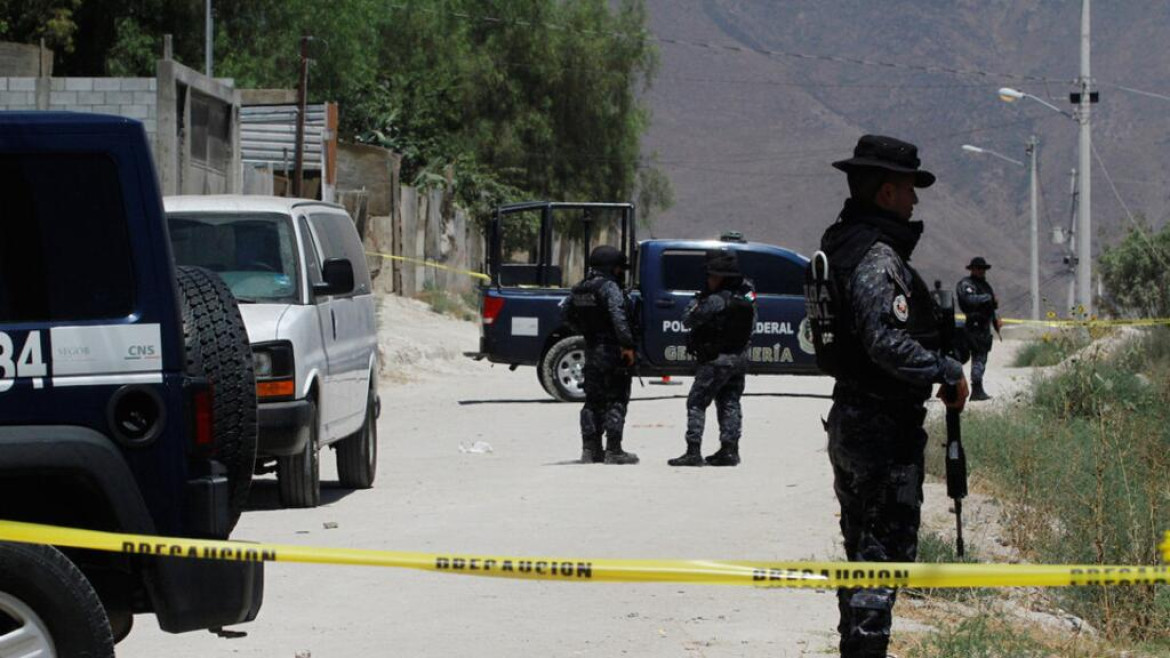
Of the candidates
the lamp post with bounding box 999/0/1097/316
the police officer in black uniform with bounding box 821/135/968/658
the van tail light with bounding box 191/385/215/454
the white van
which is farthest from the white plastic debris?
the lamp post with bounding box 999/0/1097/316

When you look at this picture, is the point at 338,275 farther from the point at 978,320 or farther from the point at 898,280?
the point at 978,320

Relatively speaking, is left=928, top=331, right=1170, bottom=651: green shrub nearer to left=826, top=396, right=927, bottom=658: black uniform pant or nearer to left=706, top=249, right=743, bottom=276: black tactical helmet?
left=826, top=396, right=927, bottom=658: black uniform pant

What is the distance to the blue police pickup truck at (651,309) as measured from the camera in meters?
21.0

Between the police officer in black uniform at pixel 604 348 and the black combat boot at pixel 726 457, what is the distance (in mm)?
600

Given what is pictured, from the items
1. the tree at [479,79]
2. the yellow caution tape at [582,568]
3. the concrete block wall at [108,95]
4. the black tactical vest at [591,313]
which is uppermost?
the tree at [479,79]

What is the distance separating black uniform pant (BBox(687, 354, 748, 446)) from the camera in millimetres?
14492

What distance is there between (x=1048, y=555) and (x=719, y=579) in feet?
12.9

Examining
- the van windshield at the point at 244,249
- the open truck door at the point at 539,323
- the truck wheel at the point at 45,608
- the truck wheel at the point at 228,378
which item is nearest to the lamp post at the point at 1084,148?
the open truck door at the point at 539,323

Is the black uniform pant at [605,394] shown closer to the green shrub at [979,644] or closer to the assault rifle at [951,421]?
the green shrub at [979,644]

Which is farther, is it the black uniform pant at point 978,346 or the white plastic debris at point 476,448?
the black uniform pant at point 978,346

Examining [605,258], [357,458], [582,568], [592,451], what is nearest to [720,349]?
[605,258]

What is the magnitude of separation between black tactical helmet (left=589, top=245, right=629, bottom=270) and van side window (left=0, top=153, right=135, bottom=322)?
894 cm

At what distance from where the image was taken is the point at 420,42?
226 feet

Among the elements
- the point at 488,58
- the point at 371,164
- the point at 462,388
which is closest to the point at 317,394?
the point at 462,388
